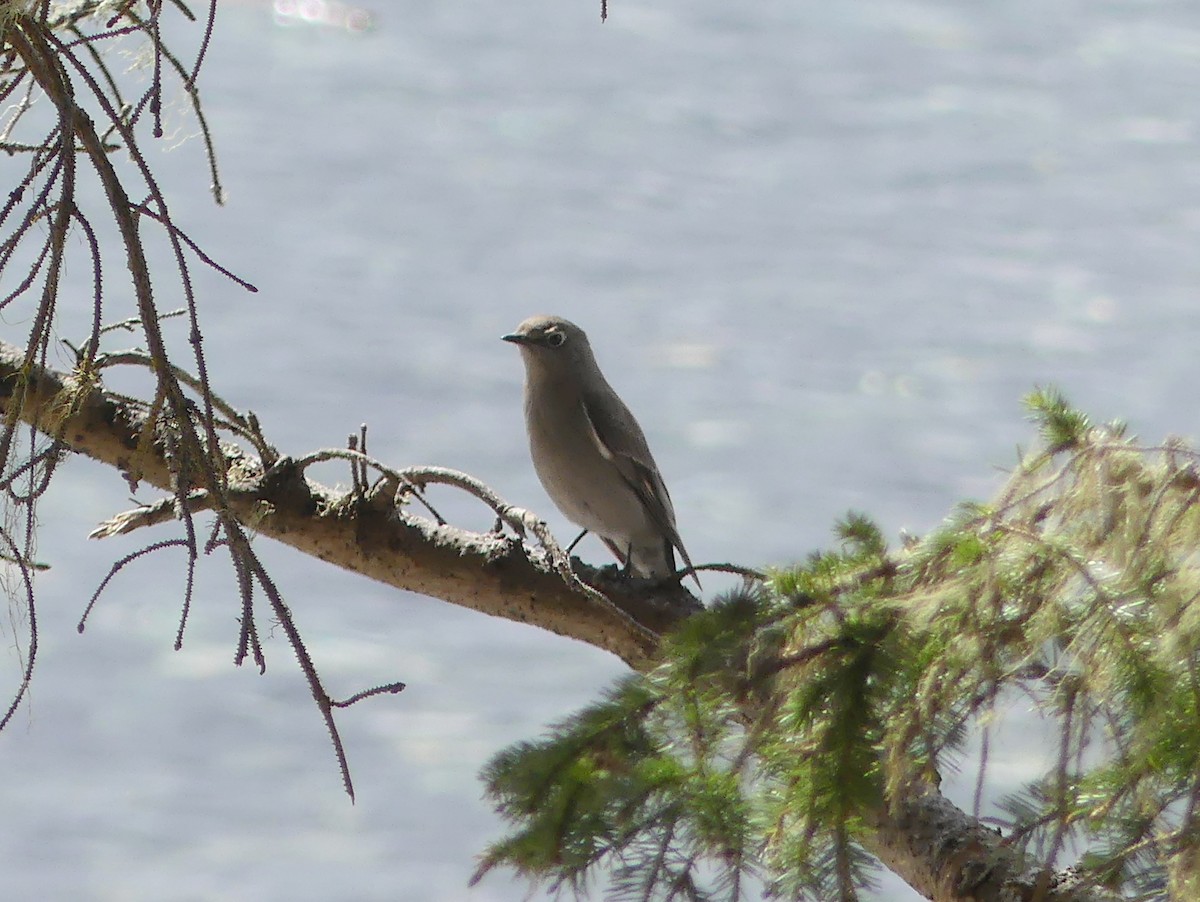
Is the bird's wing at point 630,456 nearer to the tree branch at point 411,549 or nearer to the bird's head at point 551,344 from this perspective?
the bird's head at point 551,344

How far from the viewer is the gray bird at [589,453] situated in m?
3.54

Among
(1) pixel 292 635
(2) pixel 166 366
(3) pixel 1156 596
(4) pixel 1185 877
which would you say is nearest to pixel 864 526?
(3) pixel 1156 596

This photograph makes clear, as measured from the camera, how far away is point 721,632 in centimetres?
161

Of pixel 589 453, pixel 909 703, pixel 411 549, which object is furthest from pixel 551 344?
pixel 909 703

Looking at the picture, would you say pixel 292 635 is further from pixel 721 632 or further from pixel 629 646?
pixel 629 646

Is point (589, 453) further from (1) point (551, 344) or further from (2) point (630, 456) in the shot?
(1) point (551, 344)

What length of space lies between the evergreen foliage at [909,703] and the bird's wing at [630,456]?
1874 mm

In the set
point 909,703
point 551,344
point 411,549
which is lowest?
point 909,703

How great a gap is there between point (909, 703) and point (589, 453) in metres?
2.12

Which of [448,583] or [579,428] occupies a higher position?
[579,428]

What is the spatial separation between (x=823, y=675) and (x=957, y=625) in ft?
0.47

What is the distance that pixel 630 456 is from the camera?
358 centimetres

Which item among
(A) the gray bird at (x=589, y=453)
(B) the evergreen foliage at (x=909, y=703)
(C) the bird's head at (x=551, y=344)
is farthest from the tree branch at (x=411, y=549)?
(C) the bird's head at (x=551, y=344)

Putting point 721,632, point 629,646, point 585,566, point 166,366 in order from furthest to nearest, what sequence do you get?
point 585,566 < point 629,646 < point 721,632 < point 166,366
